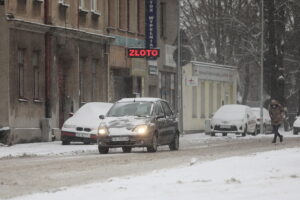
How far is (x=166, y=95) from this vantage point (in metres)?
59.3

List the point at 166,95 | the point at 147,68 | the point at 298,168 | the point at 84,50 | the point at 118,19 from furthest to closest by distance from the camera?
the point at 166,95
the point at 147,68
the point at 118,19
the point at 84,50
the point at 298,168

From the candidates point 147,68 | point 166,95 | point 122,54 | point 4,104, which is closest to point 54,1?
point 4,104

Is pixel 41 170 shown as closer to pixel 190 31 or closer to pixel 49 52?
pixel 49 52

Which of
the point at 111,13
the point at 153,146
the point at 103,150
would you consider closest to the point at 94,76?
the point at 111,13

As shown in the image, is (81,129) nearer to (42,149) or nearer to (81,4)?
(42,149)

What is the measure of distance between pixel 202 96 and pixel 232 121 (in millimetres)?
10841

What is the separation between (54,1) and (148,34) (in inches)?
426

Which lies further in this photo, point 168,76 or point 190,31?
point 190,31

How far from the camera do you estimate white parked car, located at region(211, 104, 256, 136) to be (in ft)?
182

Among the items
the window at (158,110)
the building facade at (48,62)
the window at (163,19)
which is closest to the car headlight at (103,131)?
the window at (158,110)

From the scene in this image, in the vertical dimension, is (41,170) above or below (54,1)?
below

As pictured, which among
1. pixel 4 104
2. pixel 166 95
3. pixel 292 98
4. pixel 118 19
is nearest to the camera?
pixel 4 104

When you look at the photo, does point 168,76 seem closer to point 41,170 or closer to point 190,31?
point 190,31

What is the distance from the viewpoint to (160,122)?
105 feet
